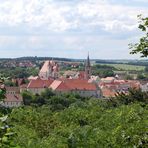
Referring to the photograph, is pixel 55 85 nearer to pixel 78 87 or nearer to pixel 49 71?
pixel 78 87

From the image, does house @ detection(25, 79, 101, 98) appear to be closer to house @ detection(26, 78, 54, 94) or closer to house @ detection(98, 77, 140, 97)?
house @ detection(26, 78, 54, 94)

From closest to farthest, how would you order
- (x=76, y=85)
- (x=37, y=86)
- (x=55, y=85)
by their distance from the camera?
(x=55, y=85) < (x=76, y=85) < (x=37, y=86)

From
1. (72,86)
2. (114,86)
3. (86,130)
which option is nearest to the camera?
(86,130)

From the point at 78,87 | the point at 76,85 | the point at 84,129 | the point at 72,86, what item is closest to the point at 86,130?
the point at 84,129

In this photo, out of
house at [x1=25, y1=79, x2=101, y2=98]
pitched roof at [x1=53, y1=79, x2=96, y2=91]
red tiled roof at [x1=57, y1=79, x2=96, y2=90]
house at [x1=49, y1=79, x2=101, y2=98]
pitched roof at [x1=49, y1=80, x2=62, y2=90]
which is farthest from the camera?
house at [x1=25, y1=79, x2=101, y2=98]

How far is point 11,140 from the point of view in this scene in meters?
2.87

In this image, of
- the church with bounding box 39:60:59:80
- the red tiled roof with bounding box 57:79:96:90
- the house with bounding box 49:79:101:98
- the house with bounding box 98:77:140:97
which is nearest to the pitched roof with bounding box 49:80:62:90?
the house with bounding box 49:79:101:98

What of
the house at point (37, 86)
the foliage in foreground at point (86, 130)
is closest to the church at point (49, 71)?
the house at point (37, 86)

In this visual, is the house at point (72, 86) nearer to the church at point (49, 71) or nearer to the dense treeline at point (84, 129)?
the church at point (49, 71)

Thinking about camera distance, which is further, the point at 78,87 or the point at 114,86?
the point at 114,86

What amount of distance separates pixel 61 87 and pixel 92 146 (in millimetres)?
102116

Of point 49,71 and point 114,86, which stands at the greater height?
point 49,71

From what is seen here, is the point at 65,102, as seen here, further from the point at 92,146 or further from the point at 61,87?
the point at 92,146

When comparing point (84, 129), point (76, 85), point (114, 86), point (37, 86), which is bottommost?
point (114, 86)
